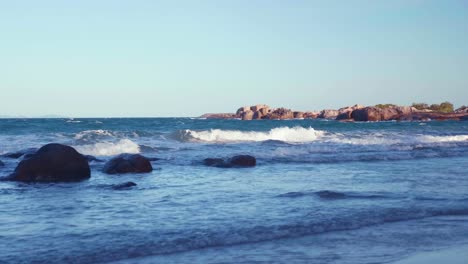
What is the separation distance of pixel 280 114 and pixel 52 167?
113320mm

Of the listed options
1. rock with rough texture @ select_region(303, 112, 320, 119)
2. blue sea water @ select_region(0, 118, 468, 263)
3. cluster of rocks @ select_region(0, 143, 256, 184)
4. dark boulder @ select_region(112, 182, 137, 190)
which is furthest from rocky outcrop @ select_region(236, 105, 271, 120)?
dark boulder @ select_region(112, 182, 137, 190)

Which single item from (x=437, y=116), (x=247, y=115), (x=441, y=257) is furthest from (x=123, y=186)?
(x=247, y=115)

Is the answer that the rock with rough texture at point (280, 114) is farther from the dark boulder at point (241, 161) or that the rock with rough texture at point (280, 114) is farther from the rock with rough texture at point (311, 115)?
the dark boulder at point (241, 161)

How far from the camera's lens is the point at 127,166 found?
15.4m

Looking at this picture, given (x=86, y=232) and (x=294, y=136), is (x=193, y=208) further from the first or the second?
(x=294, y=136)

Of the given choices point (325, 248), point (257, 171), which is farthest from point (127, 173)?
point (325, 248)

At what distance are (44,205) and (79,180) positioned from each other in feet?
13.5

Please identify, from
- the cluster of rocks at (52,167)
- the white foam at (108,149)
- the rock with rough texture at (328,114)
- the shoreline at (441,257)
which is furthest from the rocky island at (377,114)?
the shoreline at (441,257)

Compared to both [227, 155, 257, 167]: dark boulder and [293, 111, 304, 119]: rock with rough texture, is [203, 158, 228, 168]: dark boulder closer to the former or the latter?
[227, 155, 257, 167]: dark boulder

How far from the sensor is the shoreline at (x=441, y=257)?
221 inches

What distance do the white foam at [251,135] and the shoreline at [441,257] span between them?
89.4 ft

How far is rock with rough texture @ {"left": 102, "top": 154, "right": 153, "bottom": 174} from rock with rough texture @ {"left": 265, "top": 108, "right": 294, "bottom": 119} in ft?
362

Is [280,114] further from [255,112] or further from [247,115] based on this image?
[247,115]

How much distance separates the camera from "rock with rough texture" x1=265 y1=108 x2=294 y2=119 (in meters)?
125
